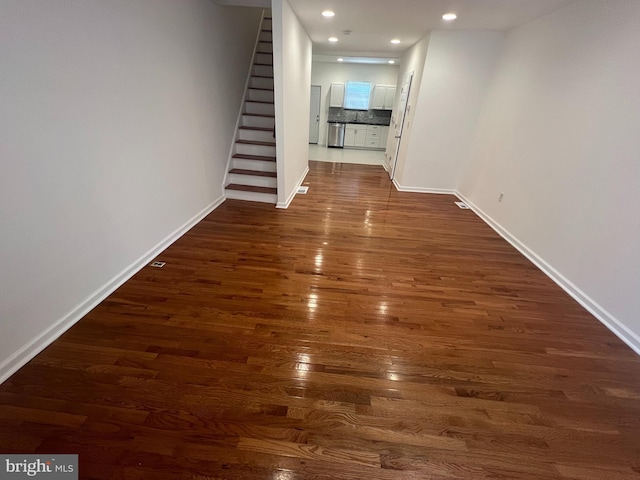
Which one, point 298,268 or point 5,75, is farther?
point 298,268

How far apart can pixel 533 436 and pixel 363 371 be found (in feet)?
2.65

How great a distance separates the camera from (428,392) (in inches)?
58.3

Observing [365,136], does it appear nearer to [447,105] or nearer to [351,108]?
[351,108]

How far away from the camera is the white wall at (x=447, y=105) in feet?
13.1

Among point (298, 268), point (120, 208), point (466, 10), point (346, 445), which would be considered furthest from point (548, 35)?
point (120, 208)

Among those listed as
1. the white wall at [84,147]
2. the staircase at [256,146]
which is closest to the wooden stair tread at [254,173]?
the staircase at [256,146]

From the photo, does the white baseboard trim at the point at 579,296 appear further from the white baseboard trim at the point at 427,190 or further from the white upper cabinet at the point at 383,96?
the white upper cabinet at the point at 383,96

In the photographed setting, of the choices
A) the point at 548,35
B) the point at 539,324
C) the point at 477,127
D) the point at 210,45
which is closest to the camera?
the point at 539,324

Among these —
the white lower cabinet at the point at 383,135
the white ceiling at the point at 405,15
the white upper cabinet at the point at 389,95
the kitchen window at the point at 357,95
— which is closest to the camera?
the white ceiling at the point at 405,15

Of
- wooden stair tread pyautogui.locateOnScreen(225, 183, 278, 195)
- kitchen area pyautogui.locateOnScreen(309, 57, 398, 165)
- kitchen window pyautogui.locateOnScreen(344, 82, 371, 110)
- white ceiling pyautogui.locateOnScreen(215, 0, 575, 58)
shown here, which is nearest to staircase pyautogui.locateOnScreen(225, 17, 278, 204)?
wooden stair tread pyautogui.locateOnScreen(225, 183, 278, 195)

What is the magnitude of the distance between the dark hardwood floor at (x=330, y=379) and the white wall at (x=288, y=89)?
153 cm

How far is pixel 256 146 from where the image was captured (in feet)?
14.0

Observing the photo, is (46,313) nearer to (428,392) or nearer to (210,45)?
(428,392)

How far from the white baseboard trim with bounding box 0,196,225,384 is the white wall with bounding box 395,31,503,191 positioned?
390cm
